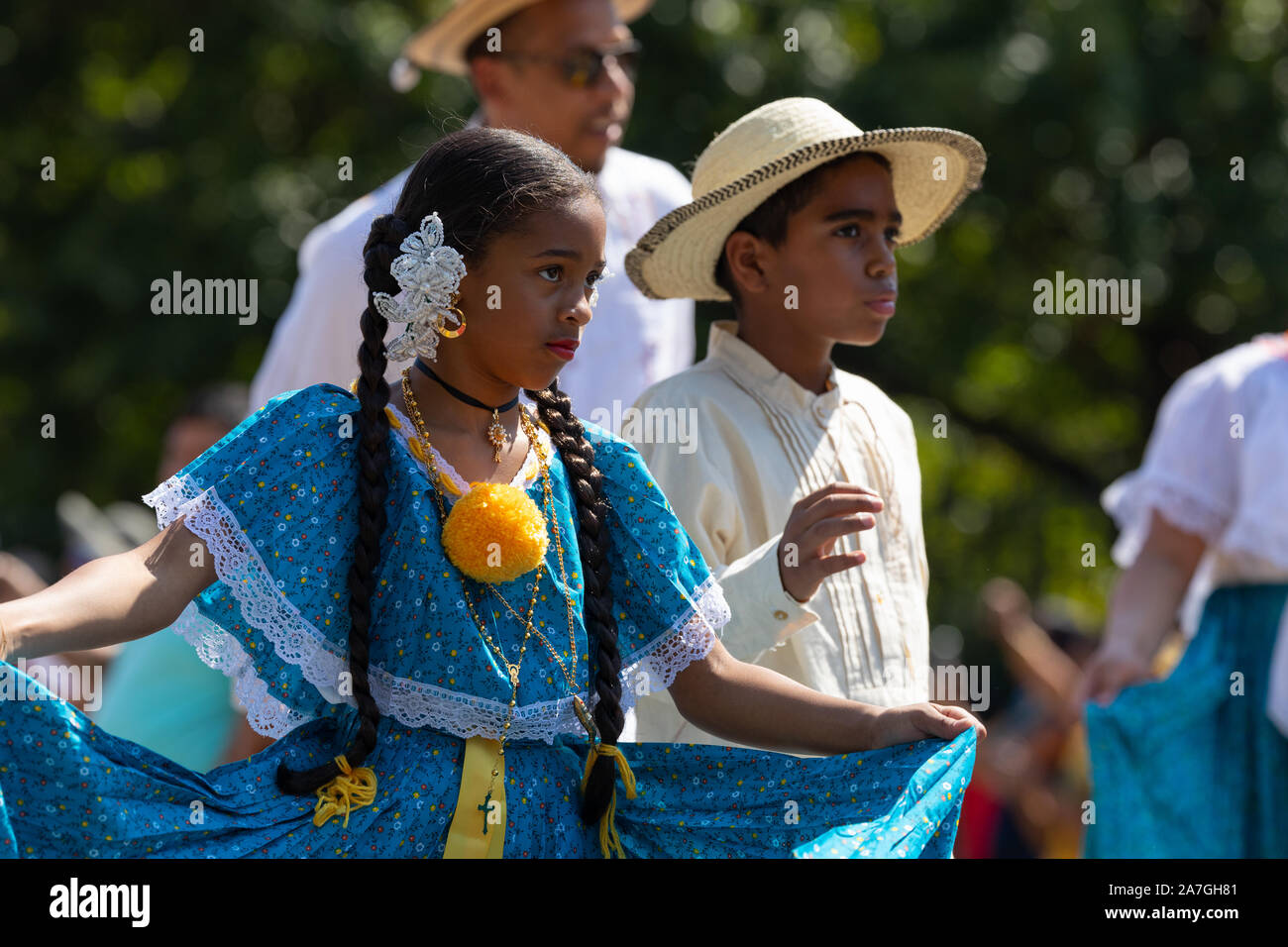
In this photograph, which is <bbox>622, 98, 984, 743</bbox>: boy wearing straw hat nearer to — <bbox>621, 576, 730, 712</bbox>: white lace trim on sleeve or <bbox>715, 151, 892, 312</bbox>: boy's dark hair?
<bbox>715, 151, 892, 312</bbox>: boy's dark hair

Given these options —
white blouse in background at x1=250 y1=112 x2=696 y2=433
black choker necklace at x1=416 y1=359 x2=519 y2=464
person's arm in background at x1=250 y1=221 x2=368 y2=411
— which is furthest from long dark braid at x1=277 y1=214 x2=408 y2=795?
person's arm in background at x1=250 y1=221 x2=368 y2=411

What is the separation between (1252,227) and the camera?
962cm

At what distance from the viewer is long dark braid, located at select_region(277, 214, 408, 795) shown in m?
2.77

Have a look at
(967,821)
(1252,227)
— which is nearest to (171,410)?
(967,821)

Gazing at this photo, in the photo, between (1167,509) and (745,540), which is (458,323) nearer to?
(745,540)

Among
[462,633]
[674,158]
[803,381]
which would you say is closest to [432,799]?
[462,633]

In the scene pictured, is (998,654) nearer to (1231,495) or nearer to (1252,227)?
(1252,227)

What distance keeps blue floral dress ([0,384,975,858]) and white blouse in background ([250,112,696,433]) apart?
1529 millimetres

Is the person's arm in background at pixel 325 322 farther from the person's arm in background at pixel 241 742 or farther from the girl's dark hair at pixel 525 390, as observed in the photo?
the girl's dark hair at pixel 525 390

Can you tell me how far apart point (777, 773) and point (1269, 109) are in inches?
309

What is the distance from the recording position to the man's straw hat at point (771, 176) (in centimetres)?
369

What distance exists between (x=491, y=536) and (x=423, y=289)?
43cm

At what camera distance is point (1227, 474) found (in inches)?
212

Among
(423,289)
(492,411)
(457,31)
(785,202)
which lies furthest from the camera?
(457,31)
